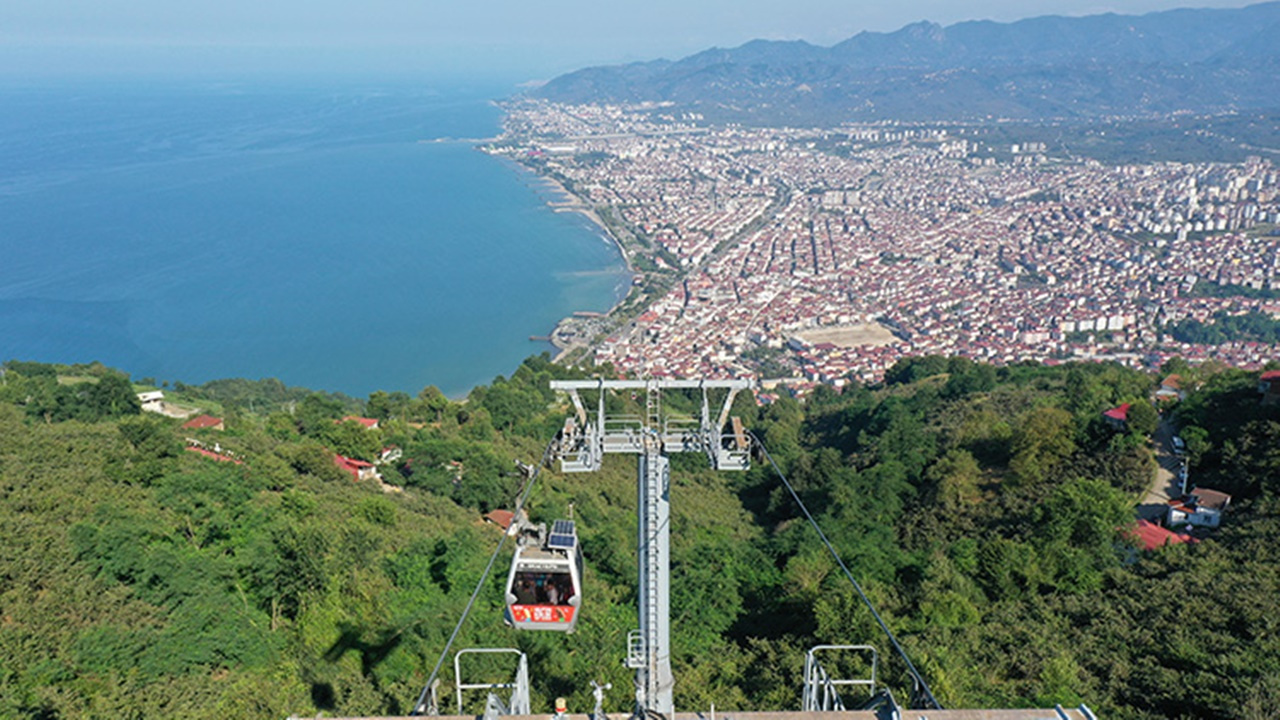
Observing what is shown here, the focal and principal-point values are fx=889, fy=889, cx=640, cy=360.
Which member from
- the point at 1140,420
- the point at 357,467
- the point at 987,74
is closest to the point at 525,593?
the point at 357,467

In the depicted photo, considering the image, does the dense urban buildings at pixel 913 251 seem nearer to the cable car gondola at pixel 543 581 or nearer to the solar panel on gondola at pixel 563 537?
the solar panel on gondola at pixel 563 537

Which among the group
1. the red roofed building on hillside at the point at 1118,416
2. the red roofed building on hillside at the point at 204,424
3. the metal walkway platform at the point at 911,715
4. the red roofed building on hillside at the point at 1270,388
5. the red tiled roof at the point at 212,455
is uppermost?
the metal walkway platform at the point at 911,715

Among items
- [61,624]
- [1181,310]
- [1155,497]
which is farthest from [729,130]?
[61,624]

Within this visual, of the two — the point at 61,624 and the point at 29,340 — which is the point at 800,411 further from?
the point at 29,340

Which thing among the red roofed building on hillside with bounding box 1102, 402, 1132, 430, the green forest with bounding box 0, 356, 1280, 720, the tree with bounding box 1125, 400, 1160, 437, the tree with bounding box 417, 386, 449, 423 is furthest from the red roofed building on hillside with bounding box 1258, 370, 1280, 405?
the tree with bounding box 417, 386, 449, 423

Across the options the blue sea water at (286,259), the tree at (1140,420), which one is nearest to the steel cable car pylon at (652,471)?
the tree at (1140,420)

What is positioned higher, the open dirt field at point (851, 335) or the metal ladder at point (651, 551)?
the metal ladder at point (651, 551)
